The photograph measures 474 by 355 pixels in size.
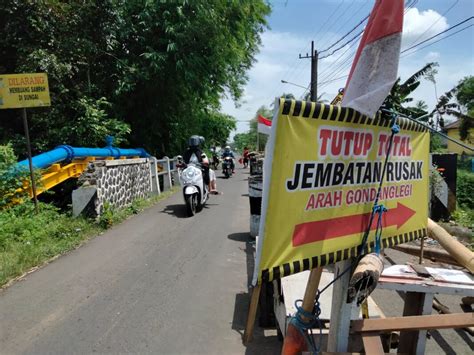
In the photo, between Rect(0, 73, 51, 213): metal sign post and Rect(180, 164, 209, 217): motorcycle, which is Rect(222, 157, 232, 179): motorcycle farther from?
Rect(0, 73, 51, 213): metal sign post

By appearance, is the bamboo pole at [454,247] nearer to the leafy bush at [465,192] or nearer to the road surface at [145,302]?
the road surface at [145,302]

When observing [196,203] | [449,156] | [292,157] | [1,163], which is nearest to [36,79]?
[1,163]

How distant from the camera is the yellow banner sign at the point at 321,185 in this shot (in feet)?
6.08

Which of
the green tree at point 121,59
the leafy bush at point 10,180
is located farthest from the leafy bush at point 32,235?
the green tree at point 121,59

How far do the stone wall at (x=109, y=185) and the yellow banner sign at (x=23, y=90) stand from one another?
1.67m

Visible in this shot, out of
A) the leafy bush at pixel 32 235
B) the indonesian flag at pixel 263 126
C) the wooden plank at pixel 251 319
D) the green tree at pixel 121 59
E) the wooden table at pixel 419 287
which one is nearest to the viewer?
the wooden table at pixel 419 287

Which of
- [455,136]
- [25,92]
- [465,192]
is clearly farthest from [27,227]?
[455,136]

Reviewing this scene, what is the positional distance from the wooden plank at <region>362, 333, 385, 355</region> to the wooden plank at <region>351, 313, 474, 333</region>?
0.03m

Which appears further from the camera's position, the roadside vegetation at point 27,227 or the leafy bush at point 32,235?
the roadside vegetation at point 27,227

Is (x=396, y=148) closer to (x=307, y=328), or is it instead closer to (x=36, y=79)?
(x=307, y=328)

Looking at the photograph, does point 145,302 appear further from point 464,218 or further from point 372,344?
point 464,218

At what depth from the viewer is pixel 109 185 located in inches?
338

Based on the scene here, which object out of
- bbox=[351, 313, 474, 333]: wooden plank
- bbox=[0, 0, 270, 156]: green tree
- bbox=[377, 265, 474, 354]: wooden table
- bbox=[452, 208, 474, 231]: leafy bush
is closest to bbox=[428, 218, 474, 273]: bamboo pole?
bbox=[377, 265, 474, 354]: wooden table

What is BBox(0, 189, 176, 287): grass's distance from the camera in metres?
5.32
